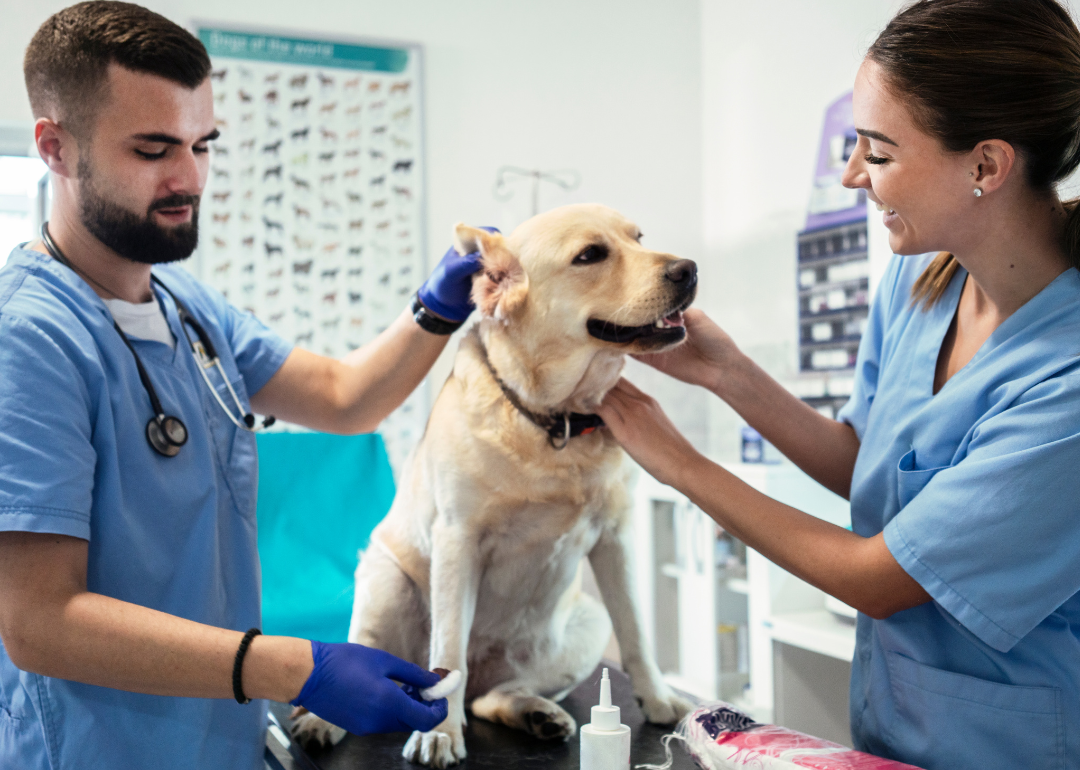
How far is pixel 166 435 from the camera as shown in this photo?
1.05 metres

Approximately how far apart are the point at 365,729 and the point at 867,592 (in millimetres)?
605

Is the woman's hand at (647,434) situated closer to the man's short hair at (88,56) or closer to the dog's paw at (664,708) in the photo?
the dog's paw at (664,708)

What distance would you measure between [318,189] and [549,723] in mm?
2993

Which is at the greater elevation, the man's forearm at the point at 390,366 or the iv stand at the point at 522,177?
the iv stand at the point at 522,177

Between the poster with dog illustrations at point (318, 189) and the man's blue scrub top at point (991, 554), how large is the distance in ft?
9.53

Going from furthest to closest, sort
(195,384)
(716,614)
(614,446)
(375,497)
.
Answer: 1. (716,614)
2. (375,497)
3. (614,446)
4. (195,384)

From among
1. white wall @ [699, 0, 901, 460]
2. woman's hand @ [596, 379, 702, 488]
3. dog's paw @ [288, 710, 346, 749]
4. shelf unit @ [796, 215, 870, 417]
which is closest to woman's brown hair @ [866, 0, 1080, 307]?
woman's hand @ [596, 379, 702, 488]

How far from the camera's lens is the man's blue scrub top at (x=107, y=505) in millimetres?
888

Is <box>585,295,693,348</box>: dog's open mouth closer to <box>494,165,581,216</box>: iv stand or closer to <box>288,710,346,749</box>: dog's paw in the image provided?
<box>288,710,346,749</box>: dog's paw

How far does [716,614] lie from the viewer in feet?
11.1

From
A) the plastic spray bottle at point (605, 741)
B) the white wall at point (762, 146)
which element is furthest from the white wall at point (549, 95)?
the plastic spray bottle at point (605, 741)

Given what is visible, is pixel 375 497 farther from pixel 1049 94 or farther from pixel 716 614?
pixel 1049 94

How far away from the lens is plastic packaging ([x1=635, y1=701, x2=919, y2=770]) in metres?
0.87

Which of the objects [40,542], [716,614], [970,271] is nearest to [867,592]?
[970,271]
